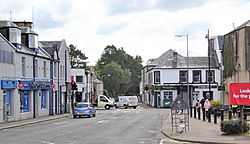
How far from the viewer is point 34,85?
47.6m

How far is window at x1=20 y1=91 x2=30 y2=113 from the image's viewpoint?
44844 millimetres

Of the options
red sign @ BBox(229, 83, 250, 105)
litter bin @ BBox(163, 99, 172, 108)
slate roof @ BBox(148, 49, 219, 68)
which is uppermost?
slate roof @ BBox(148, 49, 219, 68)

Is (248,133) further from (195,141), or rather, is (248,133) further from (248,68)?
(248,68)

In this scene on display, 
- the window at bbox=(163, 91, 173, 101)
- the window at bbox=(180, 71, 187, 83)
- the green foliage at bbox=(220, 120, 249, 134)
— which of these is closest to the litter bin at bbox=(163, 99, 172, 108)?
the window at bbox=(163, 91, 173, 101)

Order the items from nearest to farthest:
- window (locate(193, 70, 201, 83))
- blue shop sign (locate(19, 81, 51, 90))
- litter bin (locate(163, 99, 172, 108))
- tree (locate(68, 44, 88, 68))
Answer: blue shop sign (locate(19, 81, 51, 90)), litter bin (locate(163, 99, 172, 108)), window (locate(193, 70, 201, 83)), tree (locate(68, 44, 88, 68))

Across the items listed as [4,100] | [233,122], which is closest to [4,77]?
[4,100]

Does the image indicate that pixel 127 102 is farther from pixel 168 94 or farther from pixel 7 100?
pixel 7 100

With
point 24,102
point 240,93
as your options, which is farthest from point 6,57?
point 240,93

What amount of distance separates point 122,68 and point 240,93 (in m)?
130

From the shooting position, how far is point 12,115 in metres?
42.2

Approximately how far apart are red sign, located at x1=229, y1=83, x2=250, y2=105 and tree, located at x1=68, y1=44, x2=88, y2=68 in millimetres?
111718

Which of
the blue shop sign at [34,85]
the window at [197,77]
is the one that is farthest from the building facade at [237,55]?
the window at [197,77]

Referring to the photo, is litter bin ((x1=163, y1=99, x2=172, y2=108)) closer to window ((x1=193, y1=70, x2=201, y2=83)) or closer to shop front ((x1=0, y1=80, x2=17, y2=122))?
window ((x1=193, y1=70, x2=201, y2=83))

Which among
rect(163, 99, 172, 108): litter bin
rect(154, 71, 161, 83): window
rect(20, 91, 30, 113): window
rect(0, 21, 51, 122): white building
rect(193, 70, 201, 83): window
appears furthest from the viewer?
rect(154, 71, 161, 83): window
